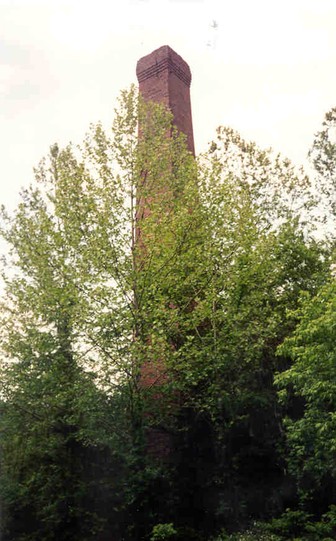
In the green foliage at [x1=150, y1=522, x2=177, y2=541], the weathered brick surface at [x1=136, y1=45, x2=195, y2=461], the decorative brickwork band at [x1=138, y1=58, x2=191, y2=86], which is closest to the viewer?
the green foliage at [x1=150, y1=522, x2=177, y2=541]

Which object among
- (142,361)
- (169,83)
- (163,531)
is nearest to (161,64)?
(169,83)

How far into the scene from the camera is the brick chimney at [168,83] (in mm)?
22266

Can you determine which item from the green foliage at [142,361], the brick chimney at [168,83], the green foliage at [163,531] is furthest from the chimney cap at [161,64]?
the green foliage at [163,531]

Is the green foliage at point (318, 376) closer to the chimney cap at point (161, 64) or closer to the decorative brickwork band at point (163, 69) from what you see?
the decorative brickwork band at point (163, 69)

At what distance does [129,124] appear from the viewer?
54.1 ft

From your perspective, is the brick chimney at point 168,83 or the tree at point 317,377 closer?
the tree at point 317,377

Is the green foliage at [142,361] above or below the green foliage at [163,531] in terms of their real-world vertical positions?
above

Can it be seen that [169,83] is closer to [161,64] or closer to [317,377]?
[161,64]

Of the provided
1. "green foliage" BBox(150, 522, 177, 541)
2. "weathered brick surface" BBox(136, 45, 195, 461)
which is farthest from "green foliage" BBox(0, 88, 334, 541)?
"weathered brick surface" BBox(136, 45, 195, 461)

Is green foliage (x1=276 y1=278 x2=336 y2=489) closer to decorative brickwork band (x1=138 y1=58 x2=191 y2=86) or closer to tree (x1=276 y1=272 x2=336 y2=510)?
tree (x1=276 y1=272 x2=336 y2=510)

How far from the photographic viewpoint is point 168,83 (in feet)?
73.7

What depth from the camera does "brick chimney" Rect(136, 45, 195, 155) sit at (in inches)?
877

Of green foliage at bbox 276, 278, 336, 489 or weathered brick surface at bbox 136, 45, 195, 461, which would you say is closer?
green foliage at bbox 276, 278, 336, 489

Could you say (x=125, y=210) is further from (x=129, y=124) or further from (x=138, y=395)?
(x=138, y=395)
